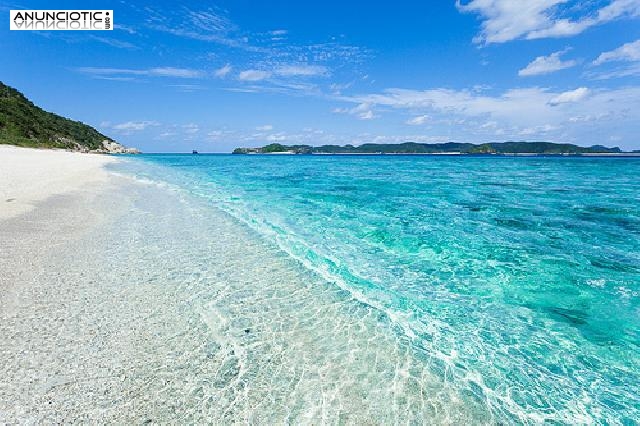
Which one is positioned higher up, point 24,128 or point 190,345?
point 24,128

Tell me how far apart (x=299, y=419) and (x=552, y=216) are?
1701cm

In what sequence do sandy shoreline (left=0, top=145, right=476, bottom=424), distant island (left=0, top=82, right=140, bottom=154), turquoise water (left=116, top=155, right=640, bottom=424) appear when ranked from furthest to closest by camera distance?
distant island (left=0, top=82, right=140, bottom=154), turquoise water (left=116, top=155, right=640, bottom=424), sandy shoreline (left=0, top=145, right=476, bottom=424)

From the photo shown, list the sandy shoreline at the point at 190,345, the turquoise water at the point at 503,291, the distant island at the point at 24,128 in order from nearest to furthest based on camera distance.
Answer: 1. the sandy shoreline at the point at 190,345
2. the turquoise water at the point at 503,291
3. the distant island at the point at 24,128

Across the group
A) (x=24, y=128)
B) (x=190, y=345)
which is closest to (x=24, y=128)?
(x=24, y=128)

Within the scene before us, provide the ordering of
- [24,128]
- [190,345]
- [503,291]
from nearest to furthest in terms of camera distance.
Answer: [190,345] < [503,291] < [24,128]

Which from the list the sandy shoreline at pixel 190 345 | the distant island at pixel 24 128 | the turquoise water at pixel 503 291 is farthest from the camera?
the distant island at pixel 24 128

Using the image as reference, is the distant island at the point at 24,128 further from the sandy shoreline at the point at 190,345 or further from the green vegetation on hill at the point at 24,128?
the sandy shoreline at the point at 190,345

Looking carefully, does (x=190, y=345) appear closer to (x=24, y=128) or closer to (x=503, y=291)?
(x=503, y=291)

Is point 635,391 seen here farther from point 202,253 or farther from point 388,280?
point 202,253

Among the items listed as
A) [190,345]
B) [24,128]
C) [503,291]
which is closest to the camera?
[190,345]

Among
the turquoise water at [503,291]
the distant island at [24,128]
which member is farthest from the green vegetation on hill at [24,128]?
the turquoise water at [503,291]

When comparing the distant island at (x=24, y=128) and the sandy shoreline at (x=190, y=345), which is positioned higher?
the distant island at (x=24, y=128)

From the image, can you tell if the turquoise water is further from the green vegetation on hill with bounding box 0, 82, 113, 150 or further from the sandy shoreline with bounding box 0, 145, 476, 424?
the green vegetation on hill with bounding box 0, 82, 113, 150

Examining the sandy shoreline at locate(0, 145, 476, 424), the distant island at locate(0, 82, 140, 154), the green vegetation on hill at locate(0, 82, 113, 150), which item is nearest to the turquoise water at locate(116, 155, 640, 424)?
the sandy shoreline at locate(0, 145, 476, 424)
